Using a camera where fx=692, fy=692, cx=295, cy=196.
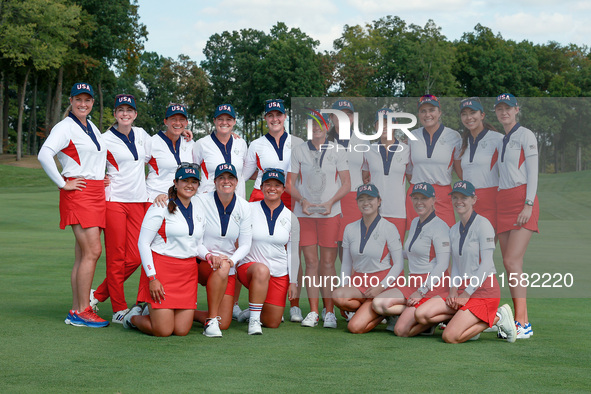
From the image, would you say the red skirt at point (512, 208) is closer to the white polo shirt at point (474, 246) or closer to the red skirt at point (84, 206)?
the white polo shirt at point (474, 246)

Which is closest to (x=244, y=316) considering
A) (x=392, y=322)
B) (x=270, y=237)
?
(x=270, y=237)

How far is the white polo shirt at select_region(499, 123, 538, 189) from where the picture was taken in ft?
19.5

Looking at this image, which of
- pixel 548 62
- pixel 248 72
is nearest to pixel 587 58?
pixel 548 62

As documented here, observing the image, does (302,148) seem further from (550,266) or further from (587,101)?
(550,266)

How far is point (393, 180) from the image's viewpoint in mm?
6383

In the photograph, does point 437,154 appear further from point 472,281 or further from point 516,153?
point 472,281

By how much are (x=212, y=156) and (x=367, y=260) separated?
182 cm

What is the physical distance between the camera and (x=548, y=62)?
58.7 metres

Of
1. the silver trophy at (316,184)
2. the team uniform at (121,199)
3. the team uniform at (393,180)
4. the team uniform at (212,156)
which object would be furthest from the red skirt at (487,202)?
the team uniform at (121,199)

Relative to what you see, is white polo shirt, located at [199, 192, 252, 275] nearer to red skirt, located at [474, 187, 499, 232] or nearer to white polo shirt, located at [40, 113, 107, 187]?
white polo shirt, located at [40, 113, 107, 187]

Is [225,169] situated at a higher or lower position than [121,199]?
higher

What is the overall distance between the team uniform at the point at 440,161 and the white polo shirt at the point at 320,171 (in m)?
0.77

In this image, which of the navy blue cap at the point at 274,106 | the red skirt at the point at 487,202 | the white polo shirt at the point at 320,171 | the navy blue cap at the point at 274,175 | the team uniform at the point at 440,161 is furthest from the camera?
the navy blue cap at the point at 274,106

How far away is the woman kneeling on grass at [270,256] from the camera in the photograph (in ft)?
20.6
